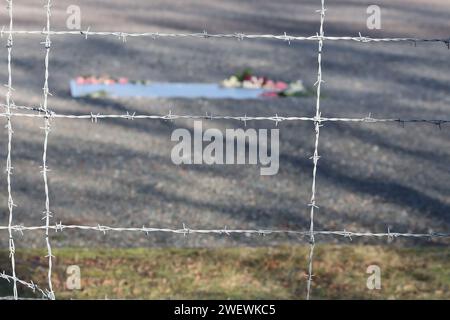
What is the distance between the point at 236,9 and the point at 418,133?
941cm

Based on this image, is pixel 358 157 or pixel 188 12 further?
pixel 188 12

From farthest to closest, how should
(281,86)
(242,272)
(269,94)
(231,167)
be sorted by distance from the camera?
(281,86)
(269,94)
(231,167)
(242,272)

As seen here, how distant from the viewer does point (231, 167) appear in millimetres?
8172

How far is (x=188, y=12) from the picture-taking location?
17.8 m

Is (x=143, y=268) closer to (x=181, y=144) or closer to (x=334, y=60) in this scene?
(x=181, y=144)

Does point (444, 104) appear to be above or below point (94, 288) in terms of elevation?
above

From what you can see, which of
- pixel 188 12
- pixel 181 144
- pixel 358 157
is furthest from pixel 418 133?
pixel 188 12

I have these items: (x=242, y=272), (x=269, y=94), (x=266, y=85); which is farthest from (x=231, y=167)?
(x=266, y=85)

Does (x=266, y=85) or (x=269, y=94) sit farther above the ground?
(x=266, y=85)

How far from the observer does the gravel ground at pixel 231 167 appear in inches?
274

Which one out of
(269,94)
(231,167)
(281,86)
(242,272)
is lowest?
(242,272)

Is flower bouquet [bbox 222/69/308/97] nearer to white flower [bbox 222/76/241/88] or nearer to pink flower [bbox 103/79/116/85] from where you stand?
white flower [bbox 222/76/241/88]

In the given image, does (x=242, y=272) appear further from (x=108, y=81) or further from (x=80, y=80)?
(x=80, y=80)

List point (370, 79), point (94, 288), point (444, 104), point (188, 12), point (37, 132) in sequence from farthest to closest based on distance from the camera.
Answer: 1. point (188, 12)
2. point (370, 79)
3. point (444, 104)
4. point (37, 132)
5. point (94, 288)
